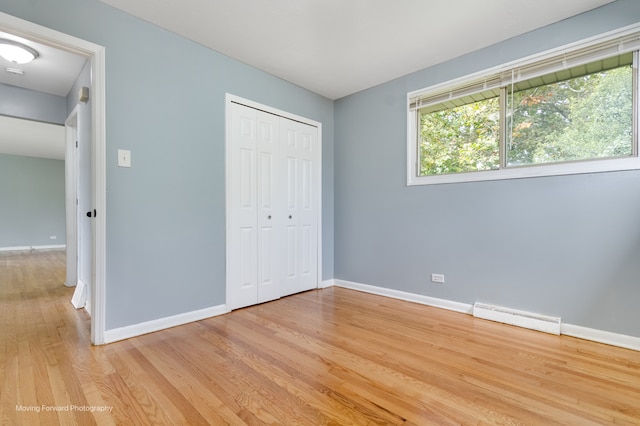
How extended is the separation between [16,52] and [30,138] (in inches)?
200

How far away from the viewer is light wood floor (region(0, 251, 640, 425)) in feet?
4.56

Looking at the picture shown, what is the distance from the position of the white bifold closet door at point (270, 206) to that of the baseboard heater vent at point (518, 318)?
1.98 m

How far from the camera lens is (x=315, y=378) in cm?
169

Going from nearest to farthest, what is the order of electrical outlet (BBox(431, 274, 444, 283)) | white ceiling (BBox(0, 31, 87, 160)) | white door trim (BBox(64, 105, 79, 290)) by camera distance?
white ceiling (BBox(0, 31, 87, 160)) < electrical outlet (BBox(431, 274, 444, 283)) < white door trim (BBox(64, 105, 79, 290))

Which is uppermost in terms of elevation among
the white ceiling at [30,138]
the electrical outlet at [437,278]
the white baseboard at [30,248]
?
the white ceiling at [30,138]

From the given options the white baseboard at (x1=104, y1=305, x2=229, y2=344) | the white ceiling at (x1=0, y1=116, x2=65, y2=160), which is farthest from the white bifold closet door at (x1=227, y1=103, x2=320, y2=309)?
the white ceiling at (x1=0, y1=116, x2=65, y2=160)

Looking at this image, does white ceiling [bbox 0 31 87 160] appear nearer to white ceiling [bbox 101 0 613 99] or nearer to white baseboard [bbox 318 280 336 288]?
white ceiling [bbox 101 0 613 99]

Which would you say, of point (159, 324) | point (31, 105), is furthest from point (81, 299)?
point (31, 105)

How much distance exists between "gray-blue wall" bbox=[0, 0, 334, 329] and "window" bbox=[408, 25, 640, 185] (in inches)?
86.5

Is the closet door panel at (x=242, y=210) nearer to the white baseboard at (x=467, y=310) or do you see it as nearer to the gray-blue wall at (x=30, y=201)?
the white baseboard at (x=467, y=310)

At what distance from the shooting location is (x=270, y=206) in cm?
330

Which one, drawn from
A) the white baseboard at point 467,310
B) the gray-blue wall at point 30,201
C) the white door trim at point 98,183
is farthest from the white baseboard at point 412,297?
Result: the gray-blue wall at point 30,201

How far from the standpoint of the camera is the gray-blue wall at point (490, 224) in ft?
7.09

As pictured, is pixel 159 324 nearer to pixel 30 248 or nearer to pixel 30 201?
pixel 30 248
